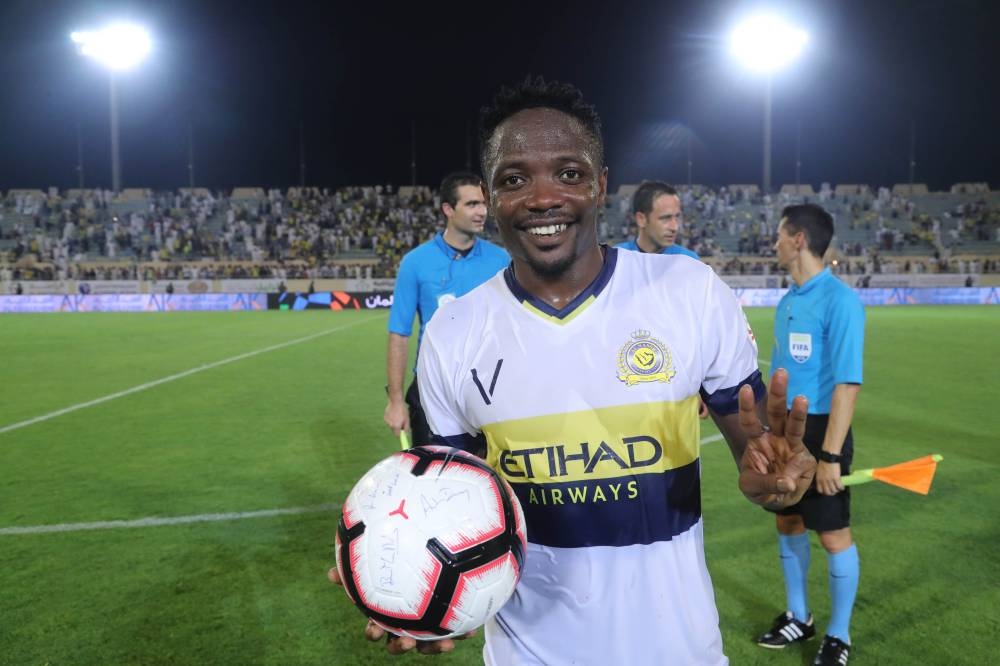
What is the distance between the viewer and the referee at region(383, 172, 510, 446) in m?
5.25

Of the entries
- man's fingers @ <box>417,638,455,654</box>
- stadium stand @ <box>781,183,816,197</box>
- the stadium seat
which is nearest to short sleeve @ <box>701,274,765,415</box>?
man's fingers @ <box>417,638,455,654</box>

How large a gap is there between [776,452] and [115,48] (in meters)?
42.8

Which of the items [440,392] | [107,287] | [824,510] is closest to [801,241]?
[824,510]

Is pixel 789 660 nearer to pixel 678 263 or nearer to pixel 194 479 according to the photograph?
pixel 678 263

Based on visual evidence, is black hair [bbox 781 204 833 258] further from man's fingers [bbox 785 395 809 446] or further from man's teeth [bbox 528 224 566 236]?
man's fingers [bbox 785 395 809 446]

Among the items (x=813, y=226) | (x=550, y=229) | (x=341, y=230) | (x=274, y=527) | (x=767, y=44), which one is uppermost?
(x=767, y=44)

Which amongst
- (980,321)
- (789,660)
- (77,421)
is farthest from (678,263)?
(980,321)

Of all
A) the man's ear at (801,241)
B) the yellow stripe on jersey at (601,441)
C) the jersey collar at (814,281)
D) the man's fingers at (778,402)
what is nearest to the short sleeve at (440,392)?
the yellow stripe on jersey at (601,441)

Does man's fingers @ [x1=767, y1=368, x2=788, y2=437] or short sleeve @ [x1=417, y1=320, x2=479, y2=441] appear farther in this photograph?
short sleeve @ [x1=417, y1=320, x2=479, y2=441]

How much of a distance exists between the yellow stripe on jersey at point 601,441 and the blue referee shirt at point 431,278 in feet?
10.9

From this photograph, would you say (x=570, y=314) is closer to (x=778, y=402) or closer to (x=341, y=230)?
(x=778, y=402)

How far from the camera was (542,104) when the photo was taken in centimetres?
219

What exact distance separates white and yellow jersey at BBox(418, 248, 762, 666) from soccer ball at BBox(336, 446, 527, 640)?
0.19m

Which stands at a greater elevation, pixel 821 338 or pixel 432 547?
pixel 821 338
